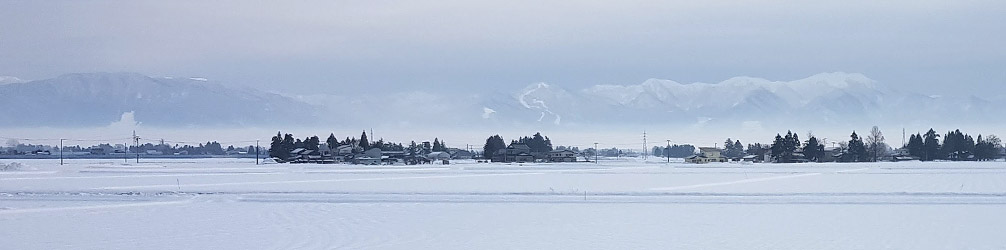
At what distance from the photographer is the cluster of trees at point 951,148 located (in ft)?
389

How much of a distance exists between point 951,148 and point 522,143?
5820 cm

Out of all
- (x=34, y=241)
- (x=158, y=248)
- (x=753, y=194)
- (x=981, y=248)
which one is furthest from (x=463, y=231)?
(x=753, y=194)

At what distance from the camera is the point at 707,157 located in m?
124

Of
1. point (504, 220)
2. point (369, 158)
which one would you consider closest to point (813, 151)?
point (369, 158)

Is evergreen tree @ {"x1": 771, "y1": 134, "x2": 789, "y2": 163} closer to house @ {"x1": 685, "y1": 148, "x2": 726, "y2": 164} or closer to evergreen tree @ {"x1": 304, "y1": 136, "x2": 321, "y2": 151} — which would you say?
house @ {"x1": 685, "y1": 148, "x2": 726, "y2": 164}

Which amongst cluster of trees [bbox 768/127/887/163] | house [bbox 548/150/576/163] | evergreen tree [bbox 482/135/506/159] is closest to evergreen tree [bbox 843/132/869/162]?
cluster of trees [bbox 768/127/887/163]

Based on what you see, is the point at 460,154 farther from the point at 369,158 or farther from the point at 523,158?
the point at 369,158

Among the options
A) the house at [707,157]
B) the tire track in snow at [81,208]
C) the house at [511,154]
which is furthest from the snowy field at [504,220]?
the house at [707,157]

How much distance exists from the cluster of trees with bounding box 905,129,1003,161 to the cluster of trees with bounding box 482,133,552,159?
161 feet

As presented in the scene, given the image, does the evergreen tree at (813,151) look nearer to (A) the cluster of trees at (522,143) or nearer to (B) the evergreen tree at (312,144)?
(A) the cluster of trees at (522,143)

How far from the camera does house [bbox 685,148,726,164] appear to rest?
118 metres

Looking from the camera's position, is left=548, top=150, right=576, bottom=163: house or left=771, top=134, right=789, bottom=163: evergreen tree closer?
left=771, top=134, right=789, bottom=163: evergreen tree

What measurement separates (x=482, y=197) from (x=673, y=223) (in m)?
9.75

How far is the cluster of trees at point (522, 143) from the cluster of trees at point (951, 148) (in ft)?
161
